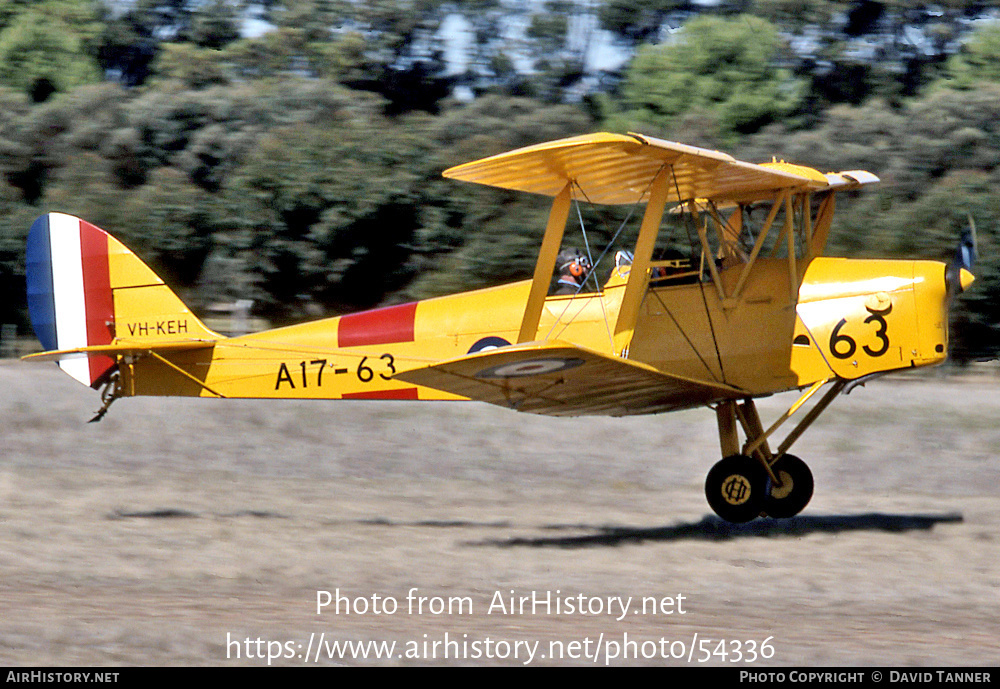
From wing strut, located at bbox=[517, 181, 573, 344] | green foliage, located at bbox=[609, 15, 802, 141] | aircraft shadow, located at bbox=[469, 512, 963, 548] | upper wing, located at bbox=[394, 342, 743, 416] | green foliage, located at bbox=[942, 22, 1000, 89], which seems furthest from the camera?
green foliage, located at bbox=[609, 15, 802, 141]

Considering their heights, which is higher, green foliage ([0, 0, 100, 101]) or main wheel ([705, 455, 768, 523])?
main wheel ([705, 455, 768, 523])

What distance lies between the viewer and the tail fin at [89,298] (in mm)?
10375

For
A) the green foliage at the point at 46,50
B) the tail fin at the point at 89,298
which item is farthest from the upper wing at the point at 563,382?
the green foliage at the point at 46,50

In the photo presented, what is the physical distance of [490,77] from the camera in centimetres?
3744

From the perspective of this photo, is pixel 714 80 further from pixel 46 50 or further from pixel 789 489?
pixel 789 489

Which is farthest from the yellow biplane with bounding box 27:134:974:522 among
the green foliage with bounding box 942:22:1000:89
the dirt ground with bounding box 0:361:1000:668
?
the green foliage with bounding box 942:22:1000:89

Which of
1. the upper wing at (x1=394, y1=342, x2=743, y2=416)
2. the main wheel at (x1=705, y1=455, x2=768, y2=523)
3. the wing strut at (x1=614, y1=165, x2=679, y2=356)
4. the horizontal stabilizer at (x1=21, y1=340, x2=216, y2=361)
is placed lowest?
the main wheel at (x1=705, y1=455, x2=768, y2=523)

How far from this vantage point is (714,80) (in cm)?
3325

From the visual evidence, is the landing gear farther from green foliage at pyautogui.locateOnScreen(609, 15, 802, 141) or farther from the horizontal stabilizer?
green foliage at pyautogui.locateOnScreen(609, 15, 802, 141)

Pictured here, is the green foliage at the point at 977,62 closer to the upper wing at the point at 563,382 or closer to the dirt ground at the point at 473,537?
the dirt ground at the point at 473,537

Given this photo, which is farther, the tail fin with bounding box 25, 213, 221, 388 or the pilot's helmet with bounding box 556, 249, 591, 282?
the tail fin with bounding box 25, 213, 221, 388

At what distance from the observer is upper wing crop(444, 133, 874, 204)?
8.05 meters

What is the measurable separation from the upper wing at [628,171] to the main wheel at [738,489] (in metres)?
2.12

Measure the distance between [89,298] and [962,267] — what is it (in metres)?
7.25
